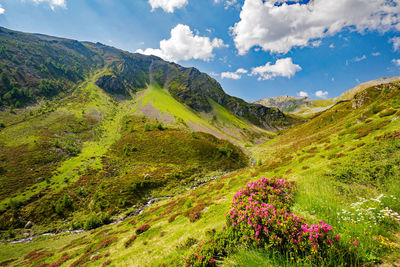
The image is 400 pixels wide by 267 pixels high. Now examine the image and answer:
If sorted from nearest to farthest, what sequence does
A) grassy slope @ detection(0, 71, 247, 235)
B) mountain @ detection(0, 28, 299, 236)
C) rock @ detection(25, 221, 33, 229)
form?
rock @ detection(25, 221, 33, 229)
grassy slope @ detection(0, 71, 247, 235)
mountain @ detection(0, 28, 299, 236)

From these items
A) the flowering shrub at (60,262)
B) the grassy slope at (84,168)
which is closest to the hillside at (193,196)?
the flowering shrub at (60,262)

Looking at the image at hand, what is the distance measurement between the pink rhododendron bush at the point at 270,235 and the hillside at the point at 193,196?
0.14 ft

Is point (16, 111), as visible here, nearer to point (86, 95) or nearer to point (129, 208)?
point (86, 95)

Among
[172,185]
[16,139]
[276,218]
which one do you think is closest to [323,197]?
[276,218]

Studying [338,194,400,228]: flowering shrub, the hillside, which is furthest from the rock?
[338,194,400,228]: flowering shrub

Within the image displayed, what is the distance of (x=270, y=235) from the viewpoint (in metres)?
5.36

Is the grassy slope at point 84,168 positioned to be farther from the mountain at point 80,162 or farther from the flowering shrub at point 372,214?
the flowering shrub at point 372,214

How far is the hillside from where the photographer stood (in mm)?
5152

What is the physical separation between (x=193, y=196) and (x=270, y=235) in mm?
20956

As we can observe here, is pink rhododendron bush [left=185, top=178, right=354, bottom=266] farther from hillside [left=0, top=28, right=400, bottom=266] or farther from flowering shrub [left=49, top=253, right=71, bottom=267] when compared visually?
flowering shrub [left=49, top=253, right=71, bottom=267]

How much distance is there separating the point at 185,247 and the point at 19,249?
1287 inches

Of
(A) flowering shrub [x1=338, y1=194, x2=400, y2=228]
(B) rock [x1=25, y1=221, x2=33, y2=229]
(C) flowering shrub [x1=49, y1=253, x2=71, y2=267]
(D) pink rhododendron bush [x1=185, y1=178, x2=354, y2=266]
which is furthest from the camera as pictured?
(B) rock [x1=25, y1=221, x2=33, y2=229]

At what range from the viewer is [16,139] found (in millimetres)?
61062

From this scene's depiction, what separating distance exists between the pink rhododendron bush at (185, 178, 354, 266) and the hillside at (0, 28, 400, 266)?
43mm
